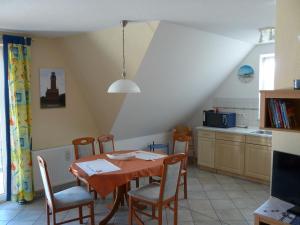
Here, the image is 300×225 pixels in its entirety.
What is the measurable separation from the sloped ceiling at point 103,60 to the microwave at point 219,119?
6.29 feet

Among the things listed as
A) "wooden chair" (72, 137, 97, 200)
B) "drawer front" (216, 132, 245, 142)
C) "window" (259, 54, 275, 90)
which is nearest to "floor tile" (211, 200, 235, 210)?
"drawer front" (216, 132, 245, 142)

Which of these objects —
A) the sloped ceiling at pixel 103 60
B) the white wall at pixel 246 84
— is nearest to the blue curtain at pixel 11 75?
the sloped ceiling at pixel 103 60

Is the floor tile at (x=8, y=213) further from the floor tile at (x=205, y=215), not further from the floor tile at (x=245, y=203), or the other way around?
the floor tile at (x=245, y=203)

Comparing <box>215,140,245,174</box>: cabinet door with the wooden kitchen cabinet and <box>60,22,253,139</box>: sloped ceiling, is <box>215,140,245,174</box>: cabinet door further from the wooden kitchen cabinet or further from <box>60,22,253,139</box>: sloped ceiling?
<box>60,22,253,139</box>: sloped ceiling

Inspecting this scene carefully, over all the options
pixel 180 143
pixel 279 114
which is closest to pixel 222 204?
pixel 180 143

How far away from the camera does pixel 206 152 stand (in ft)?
16.7

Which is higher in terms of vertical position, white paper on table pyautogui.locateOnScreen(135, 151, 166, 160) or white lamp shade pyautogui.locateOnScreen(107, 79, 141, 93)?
white lamp shade pyautogui.locateOnScreen(107, 79, 141, 93)

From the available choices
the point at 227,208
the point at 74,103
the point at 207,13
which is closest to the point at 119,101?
the point at 74,103

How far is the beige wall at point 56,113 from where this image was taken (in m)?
4.01

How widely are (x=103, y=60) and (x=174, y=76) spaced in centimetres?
113

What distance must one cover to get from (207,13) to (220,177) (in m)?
3.05

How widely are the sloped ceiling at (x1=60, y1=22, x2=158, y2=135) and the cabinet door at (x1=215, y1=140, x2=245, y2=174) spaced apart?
6.65 feet

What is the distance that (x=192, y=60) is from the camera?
406 cm

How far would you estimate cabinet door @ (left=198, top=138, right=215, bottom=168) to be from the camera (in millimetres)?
4992
